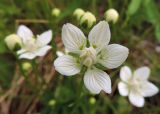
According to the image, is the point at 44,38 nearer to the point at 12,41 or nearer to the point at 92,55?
the point at 12,41

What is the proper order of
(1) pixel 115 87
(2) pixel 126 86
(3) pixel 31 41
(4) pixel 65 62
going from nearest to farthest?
(4) pixel 65 62, (3) pixel 31 41, (2) pixel 126 86, (1) pixel 115 87

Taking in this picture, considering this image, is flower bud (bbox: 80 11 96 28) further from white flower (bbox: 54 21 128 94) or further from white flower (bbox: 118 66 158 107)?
white flower (bbox: 118 66 158 107)

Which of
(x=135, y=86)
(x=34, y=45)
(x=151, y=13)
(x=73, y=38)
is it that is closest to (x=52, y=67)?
(x=34, y=45)

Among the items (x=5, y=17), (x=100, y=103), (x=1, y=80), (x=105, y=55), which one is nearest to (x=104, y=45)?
(x=105, y=55)

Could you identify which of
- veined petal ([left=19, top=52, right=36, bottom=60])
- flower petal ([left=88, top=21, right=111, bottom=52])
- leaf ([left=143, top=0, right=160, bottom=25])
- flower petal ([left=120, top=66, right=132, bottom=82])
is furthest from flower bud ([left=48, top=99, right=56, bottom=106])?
leaf ([left=143, top=0, right=160, bottom=25])

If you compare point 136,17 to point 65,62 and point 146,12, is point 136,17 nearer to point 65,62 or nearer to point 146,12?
point 146,12

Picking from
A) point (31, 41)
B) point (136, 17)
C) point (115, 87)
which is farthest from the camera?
point (136, 17)

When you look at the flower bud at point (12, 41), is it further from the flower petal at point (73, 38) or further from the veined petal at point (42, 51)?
the flower petal at point (73, 38)
